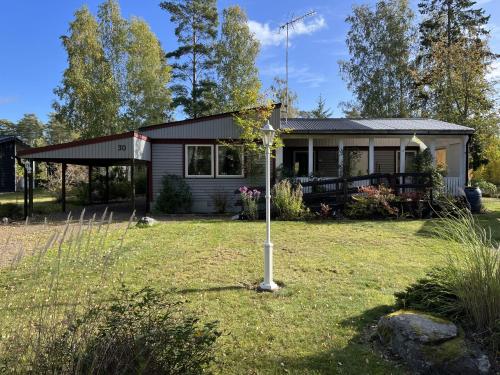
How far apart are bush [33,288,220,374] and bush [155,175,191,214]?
1023 cm

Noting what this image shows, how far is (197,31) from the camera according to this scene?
2619 cm

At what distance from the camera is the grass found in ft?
10.6

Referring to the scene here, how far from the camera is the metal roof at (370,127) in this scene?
1334 cm

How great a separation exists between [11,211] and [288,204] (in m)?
9.18

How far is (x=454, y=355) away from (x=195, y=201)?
11435mm

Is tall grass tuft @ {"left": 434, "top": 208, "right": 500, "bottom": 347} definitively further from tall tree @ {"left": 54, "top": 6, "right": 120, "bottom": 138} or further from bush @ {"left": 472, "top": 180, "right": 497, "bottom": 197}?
tall tree @ {"left": 54, "top": 6, "right": 120, "bottom": 138}

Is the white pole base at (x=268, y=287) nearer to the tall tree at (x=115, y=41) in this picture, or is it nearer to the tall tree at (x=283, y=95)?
the tall tree at (x=115, y=41)

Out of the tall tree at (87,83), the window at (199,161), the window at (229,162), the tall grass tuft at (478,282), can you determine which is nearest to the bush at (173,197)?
the window at (199,161)

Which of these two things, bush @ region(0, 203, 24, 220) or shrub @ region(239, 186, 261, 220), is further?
bush @ region(0, 203, 24, 220)

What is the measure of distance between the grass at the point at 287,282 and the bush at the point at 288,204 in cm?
148

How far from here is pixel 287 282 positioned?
5.16 metres

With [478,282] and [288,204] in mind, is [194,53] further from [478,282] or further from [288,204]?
[478,282]

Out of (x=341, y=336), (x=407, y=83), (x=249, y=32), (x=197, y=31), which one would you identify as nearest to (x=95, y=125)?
(x=197, y=31)

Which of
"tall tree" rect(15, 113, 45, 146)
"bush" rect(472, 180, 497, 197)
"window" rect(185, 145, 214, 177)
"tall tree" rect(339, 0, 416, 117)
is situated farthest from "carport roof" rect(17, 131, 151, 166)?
"tall tree" rect(15, 113, 45, 146)
